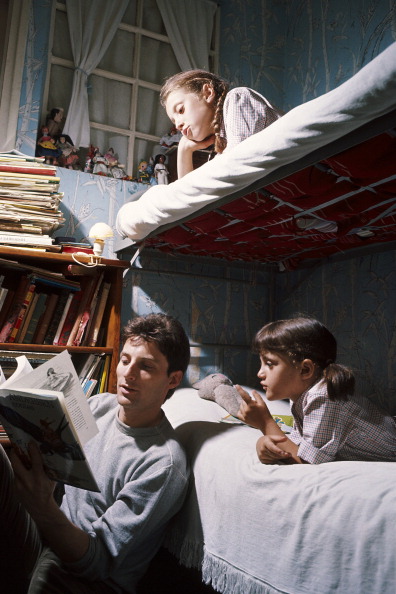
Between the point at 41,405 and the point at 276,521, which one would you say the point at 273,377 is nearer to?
the point at 276,521

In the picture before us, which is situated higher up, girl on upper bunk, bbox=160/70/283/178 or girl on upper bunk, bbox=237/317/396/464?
girl on upper bunk, bbox=160/70/283/178

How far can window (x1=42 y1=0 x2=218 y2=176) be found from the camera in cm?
287

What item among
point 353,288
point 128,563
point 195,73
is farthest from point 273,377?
point 353,288

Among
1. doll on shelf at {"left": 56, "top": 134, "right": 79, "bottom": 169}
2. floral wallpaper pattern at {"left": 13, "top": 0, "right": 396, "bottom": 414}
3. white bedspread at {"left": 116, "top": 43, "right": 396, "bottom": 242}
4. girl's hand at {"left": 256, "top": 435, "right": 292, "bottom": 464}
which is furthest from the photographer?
doll on shelf at {"left": 56, "top": 134, "right": 79, "bottom": 169}

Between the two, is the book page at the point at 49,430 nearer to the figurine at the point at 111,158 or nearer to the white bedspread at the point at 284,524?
the white bedspread at the point at 284,524

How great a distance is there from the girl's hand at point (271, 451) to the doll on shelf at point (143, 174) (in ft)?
6.81

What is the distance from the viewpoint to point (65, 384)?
116 cm

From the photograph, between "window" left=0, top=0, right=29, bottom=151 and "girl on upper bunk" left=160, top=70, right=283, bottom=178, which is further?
"window" left=0, top=0, right=29, bottom=151

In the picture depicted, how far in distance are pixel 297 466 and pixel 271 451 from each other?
0.24 ft

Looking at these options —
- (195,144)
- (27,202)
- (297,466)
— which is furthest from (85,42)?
(297,466)

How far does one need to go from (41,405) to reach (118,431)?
48 centimetres

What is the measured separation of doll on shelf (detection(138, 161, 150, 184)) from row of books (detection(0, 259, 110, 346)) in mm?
862

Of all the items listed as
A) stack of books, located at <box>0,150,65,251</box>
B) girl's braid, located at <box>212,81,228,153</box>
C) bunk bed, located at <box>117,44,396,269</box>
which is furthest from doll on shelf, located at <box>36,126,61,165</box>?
girl's braid, located at <box>212,81,228,153</box>

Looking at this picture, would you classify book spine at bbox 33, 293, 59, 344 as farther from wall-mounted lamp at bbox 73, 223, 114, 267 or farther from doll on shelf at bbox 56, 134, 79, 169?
doll on shelf at bbox 56, 134, 79, 169
